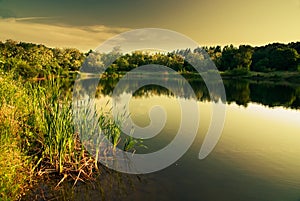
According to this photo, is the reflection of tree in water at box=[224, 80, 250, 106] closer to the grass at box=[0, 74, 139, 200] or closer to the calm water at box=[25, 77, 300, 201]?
the calm water at box=[25, 77, 300, 201]

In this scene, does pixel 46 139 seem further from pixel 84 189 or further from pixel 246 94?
pixel 246 94

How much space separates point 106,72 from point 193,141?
48.1 m

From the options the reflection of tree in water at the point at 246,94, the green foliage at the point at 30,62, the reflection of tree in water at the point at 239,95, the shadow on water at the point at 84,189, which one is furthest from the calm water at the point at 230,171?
the reflection of tree in water at the point at 246,94

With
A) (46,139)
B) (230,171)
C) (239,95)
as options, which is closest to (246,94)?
(239,95)

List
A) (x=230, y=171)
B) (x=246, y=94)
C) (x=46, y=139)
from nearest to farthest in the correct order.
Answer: (x=46, y=139) → (x=230, y=171) → (x=246, y=94)

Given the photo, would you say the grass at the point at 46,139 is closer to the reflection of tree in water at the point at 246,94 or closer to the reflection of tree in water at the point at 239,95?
the reflection of tree in water at the point at 246,94

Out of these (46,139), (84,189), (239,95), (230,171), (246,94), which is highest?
(246,94)

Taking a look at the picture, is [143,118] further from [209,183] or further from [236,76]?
[236,76]

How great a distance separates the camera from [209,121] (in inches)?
501

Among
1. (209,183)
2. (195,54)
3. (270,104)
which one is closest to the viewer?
(209,183)

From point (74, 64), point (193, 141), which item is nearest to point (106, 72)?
point (74, 64)

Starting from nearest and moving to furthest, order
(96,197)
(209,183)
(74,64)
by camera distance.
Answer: (96,197), (209,183), (74,64)

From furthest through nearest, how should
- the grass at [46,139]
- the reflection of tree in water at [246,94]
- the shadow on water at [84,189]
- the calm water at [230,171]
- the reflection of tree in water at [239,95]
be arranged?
the reflection of tree in water at [239,95] < the reflection of tree in water at [246,94] < the calm water at [230,171] < the grass at [46,139] < the shadow on water at [84,189]

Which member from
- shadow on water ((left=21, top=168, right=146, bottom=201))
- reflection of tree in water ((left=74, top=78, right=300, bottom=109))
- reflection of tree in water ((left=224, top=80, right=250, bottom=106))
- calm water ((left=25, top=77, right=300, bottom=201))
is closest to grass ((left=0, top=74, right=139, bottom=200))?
shadow on water ((left=21, top=168, right=146, bottom=201))
